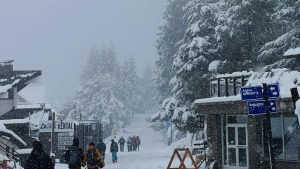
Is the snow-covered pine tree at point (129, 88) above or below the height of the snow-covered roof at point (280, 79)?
above

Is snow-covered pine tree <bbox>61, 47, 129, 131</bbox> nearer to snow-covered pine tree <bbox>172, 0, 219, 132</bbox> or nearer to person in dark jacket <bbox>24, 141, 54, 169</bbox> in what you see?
snow-covered pine tree <bbox>172, 0, 219, 132</bbox>

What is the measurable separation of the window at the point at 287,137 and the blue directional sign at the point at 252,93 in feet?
30.6

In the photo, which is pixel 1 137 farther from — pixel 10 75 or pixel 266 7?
pixel 266 7

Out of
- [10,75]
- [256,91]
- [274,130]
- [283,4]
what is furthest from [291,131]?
[10,75]

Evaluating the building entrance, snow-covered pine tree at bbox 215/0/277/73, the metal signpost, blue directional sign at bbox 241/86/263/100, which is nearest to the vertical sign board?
snow-covered pine tree at bbox 215/0/277/73

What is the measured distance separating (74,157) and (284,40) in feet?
67.5

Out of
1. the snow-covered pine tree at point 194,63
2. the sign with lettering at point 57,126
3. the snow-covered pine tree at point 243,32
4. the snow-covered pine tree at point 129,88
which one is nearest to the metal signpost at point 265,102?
the sign with lettering at point 57,126

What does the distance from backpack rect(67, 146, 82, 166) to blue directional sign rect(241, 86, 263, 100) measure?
235 inches

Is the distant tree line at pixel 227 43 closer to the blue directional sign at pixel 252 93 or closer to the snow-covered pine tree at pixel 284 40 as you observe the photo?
the snow-covered pine tree at pixel 284 40

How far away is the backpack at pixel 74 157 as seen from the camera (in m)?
15.8

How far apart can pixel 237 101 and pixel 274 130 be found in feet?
7.00

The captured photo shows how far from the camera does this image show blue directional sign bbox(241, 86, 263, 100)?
40.7ft

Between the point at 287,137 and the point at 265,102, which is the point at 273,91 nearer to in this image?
the point at 265,102

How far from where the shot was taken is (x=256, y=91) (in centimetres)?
1245
